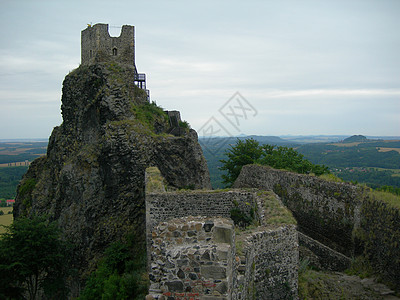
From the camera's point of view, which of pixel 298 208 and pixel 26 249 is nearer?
pixel 298 208

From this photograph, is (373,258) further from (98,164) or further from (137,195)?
(98,164)

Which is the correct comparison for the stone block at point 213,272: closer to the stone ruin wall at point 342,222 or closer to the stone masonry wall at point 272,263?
the stone masonry wall at point 272,263

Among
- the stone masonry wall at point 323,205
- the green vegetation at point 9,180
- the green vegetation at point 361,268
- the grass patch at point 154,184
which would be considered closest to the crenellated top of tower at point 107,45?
the grass patch at point 154,184

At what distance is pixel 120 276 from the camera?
14.4m

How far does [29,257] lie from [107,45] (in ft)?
49.8

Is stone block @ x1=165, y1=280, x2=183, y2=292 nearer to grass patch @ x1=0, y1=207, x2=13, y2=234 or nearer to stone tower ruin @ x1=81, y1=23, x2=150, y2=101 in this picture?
grass patch @ x1=0, y1=207, x2=13, y2=234

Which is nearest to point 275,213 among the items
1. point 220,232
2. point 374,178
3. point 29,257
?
point 220,232

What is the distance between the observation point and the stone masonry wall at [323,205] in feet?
35.5

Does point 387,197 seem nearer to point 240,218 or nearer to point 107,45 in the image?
point 240,218

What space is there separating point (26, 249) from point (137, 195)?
5.95 metres

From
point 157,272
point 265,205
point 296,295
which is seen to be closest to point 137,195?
point 265,205

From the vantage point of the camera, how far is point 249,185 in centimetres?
1706

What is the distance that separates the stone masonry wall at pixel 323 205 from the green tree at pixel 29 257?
1149 centimetres

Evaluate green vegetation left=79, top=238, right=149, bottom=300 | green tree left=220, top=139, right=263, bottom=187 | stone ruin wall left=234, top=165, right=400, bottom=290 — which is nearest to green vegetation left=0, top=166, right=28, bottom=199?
green tree left=220, top=139, right=263, bottom=187
